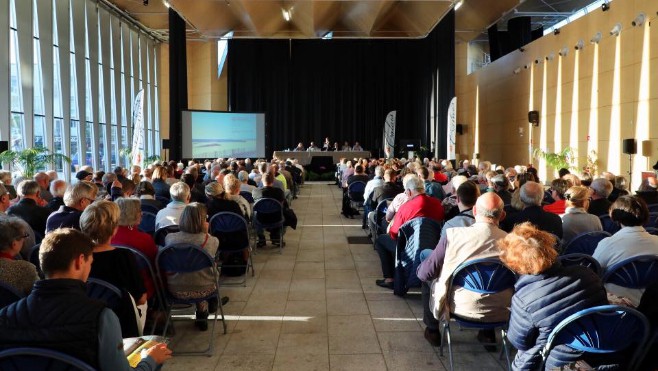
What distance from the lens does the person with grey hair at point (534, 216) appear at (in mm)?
4527

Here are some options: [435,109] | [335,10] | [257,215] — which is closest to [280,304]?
[257,215]

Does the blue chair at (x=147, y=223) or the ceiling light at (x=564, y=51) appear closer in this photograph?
the blue chair at (x=147, y=223)

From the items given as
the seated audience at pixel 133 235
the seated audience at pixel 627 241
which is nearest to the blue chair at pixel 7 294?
the seated audience at pixel 133 235

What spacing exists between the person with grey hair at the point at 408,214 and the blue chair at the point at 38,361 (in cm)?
384

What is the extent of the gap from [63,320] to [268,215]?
587 centimetres

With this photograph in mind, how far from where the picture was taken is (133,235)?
12.9 ft

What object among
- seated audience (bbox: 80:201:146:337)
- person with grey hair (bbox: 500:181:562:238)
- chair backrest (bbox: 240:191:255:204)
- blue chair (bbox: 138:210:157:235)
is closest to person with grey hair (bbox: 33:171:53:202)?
blue chair (bbox: 138:210:157:235)

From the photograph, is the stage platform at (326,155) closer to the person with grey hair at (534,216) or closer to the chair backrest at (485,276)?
the person with grey hair at (534,216)

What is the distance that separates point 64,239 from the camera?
2.11 m

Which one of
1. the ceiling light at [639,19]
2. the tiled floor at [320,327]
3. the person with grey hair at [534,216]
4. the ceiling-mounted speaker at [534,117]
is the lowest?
the tiled floor at [320,327]

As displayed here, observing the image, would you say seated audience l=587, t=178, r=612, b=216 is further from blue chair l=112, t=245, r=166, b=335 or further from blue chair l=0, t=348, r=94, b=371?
blue chair l=0, t=348, r=94, b=371

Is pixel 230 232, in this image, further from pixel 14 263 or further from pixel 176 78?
pixel 176 78

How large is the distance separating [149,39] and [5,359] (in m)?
26.4

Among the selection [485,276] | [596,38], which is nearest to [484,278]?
[485,276]
